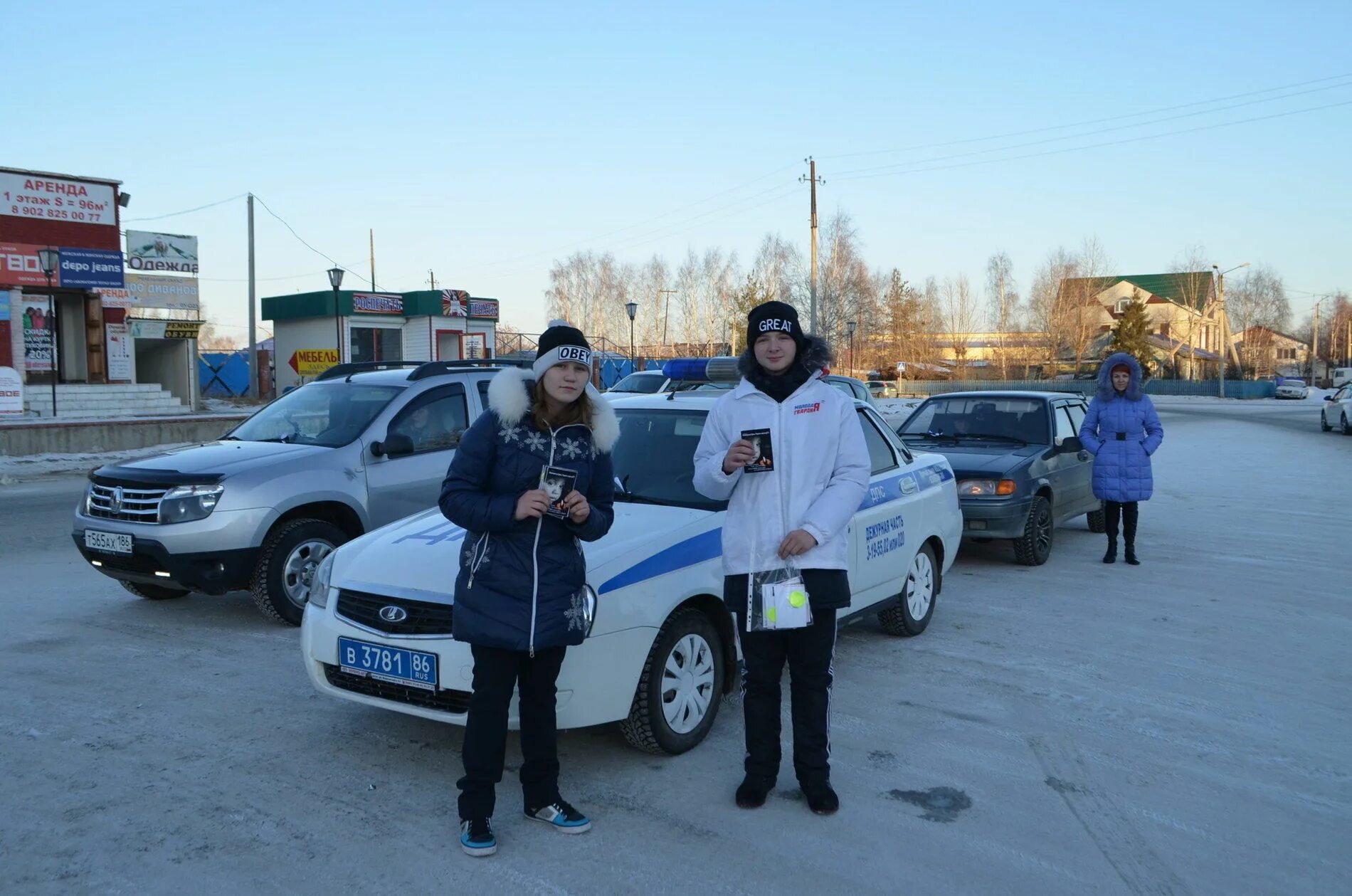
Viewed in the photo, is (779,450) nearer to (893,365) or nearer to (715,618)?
(715,618)

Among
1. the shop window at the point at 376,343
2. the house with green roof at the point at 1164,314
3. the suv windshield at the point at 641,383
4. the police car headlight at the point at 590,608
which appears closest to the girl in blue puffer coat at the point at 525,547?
the police car headlight at the point at 590,608

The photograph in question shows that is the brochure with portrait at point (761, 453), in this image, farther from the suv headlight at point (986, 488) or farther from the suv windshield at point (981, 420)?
the suv windshield at point (981, 420)

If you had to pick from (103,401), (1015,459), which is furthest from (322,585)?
(103,401)

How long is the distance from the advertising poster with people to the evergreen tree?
68.8m

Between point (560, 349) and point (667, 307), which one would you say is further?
point (667, 307)

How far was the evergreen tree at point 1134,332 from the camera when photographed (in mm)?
76000

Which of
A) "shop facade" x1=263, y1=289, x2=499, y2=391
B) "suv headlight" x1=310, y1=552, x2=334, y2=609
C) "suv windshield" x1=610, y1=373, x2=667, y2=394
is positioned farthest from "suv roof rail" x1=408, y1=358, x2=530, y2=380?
"shop facade" x1=263, y1=289, x2=499, y2=391

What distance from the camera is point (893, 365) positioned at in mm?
76188

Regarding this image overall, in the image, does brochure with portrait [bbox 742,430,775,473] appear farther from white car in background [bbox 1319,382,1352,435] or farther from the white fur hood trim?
white car in background [bbox 1319,382,1352,435]

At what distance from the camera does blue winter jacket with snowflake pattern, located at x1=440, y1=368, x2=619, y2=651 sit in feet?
11.4

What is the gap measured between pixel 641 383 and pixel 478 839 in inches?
725

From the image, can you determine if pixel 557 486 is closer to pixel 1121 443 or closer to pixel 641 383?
pixel 1121 443

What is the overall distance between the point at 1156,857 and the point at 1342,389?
32.1 metres

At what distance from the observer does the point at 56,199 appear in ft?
98.2
